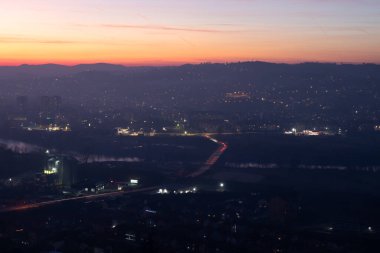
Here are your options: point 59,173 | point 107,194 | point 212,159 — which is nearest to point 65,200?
point 107,194


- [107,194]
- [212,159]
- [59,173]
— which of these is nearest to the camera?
[107,194]

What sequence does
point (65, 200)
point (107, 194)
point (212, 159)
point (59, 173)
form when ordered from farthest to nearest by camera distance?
point (212, 159) < point (59, 173) < point (107, 194) < point (65, 200)

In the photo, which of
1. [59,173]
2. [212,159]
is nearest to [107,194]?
[59,173]

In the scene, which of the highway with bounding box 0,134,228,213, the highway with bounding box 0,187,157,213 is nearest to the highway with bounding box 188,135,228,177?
the highway with bounding box 0,134,228,213

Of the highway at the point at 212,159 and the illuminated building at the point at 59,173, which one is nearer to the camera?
the illuminated building at the point at 59,173

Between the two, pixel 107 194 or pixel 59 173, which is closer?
pixel 107 194

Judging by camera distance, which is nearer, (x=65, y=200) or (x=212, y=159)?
(x=65, y=200)

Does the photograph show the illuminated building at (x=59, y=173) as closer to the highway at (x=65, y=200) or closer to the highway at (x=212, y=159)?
the highway at (x=65, y=200)

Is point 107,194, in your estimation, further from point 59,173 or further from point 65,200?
point 59,173

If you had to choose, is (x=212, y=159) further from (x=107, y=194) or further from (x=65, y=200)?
(x=65, y=200)

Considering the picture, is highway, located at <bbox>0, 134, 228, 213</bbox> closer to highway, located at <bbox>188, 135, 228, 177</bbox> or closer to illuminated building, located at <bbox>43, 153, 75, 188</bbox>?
highway, located at <bbox>188, 135, 228, 177</bbox>

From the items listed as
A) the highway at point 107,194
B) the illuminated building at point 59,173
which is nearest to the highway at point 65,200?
the highway at point 107,194

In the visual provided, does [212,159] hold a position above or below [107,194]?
below

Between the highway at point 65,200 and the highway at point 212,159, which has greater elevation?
the highway at point 65,200
